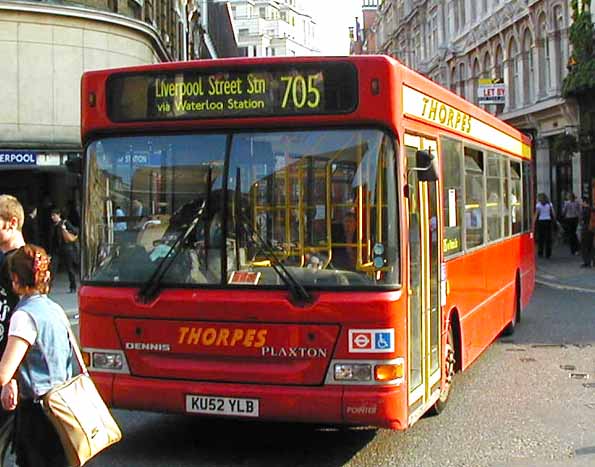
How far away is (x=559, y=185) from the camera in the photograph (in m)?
34.9

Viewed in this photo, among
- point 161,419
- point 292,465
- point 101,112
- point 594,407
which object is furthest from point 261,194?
point 594,407

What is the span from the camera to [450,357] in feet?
24.0

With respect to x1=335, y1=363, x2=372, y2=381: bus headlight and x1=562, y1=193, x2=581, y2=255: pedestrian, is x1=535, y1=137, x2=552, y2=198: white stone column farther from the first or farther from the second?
x1=335, y1=363, x2=372, y2=381: bus headlight

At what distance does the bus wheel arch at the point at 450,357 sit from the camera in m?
7.10

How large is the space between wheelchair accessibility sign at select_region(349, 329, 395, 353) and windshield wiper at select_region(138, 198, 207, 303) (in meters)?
1.29

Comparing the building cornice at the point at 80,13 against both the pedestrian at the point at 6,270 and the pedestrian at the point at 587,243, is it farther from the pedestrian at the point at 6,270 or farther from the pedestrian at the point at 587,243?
the pedestrian at the point at 6,270

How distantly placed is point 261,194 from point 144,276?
0.99m

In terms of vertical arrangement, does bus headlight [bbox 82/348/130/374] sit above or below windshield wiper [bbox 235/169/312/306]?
below

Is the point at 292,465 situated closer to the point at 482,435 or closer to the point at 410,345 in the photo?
the point at 410,345

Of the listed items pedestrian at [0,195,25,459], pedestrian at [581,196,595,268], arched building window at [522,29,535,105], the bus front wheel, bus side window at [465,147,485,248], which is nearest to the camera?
pedestrian at [0,195,25,459]

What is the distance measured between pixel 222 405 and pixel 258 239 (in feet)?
3.65

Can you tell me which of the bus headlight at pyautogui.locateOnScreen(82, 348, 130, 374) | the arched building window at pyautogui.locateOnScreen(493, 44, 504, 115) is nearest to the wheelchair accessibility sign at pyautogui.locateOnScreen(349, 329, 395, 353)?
the bus headlight at pyautogui.locateOnScreen(82, 348, 130, 374)

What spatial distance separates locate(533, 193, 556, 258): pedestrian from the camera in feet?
80.7

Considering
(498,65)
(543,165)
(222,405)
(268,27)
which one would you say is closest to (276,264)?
(222,405)
